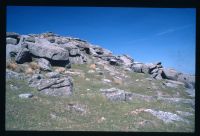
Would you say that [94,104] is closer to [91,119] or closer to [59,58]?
[91,119]

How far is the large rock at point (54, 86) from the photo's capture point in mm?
22234

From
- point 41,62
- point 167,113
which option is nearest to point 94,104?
point 167,113

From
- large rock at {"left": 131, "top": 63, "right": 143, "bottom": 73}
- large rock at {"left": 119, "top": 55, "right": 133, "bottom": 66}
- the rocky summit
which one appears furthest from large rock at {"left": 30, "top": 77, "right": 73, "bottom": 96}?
large rock at {"left": 119, "top": 55, "right": 133, "bottom": 66}

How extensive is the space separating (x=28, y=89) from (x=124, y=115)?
9052mm

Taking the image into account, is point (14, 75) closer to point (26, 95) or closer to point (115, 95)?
point (26, 95)

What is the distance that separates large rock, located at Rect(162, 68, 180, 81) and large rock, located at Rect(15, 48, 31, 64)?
989 inches

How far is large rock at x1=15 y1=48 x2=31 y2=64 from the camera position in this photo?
3334 centimetres

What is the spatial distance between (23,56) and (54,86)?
13061 millimetres

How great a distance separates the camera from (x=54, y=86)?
2280cm

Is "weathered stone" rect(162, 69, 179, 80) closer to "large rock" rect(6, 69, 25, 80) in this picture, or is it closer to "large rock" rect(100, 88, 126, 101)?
"large rock" rect(100, 88, 126, 101)

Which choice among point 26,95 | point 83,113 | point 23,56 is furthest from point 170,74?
point 26,95

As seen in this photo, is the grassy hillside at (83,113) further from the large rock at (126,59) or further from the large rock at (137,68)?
the large rock at (126,59)
